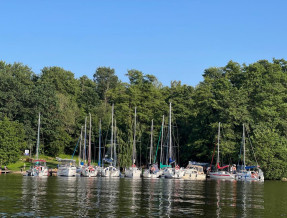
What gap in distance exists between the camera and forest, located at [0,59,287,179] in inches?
4016

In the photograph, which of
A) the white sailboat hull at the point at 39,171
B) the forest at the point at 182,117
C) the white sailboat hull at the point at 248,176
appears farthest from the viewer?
the forest at the point at 182,117

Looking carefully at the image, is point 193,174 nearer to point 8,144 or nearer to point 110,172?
point 110,172

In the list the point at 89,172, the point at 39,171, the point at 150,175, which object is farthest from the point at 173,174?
the point at 39,171

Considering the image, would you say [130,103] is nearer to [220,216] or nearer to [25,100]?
[25,100]

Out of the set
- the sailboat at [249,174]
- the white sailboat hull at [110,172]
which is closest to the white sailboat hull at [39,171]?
the white sailboat hull at [110,172]

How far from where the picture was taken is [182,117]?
12262 cm

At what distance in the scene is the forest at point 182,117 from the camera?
10200 centimetres

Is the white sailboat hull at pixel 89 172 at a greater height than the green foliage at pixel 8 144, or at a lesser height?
lesser

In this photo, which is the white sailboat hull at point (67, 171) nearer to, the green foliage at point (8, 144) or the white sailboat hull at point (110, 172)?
the white sailboat hull at point (110, 172)

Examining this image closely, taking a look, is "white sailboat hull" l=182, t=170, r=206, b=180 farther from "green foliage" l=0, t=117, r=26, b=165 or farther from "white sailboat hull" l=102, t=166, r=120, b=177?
"green foliage" l=0, t=117, r=26, b=165

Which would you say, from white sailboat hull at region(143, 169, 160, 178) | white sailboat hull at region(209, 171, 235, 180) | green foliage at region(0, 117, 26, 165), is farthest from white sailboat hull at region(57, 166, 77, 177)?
white sailboat hull at region(209, 171, 235, 180)

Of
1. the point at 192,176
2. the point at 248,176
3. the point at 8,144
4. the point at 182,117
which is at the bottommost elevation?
the point at 192,176

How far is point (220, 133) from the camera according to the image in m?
105

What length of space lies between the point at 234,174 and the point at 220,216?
208 feet
